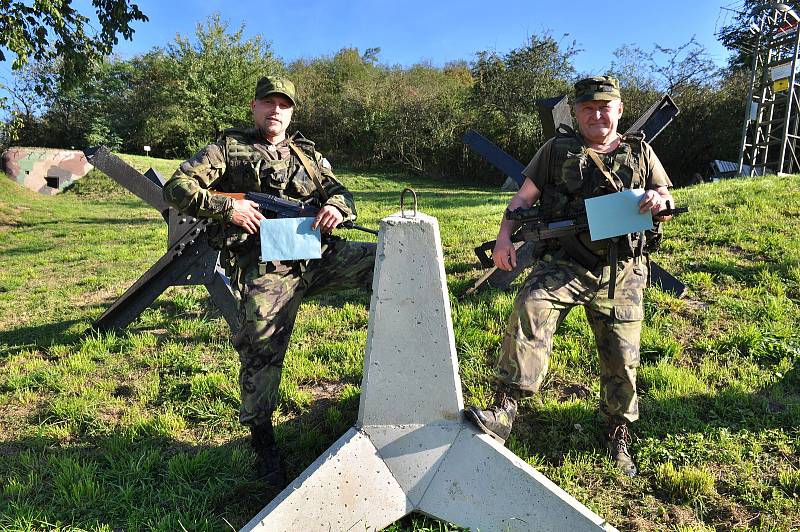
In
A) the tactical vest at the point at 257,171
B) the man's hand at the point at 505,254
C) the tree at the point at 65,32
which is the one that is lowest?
the man's hand at the point at 505,254

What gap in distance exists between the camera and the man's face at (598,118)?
118 inches

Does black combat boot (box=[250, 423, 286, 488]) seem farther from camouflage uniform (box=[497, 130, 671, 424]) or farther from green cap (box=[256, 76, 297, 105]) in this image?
green cap (box=[256, 76, 297, 105])

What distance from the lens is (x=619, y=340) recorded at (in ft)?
9.67

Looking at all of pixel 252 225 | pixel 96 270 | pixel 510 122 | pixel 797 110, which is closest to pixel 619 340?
pixel 252 225

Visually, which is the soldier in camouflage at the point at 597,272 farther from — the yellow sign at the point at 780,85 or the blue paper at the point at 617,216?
the yellow sign at the point at 780,85

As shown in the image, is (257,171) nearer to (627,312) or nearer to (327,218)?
(327,218)

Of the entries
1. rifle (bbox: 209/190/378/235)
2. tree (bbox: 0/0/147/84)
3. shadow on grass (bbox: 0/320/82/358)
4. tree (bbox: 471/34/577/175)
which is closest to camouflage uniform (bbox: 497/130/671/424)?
rifle (bbox: 209/190/378/235)

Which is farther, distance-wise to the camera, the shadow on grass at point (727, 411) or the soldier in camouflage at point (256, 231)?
the shadow on grass at point (727, 411)

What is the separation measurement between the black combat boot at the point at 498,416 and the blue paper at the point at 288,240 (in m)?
1.29

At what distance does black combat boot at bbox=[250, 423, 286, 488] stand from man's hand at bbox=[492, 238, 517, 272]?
172cm

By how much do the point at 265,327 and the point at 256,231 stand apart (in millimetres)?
587

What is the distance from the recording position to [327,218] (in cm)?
307

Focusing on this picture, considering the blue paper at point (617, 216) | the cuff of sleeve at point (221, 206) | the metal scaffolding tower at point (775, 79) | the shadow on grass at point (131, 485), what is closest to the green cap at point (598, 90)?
the blue paper at point (617, 216)

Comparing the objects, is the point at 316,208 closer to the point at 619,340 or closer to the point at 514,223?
the point at 514,223
